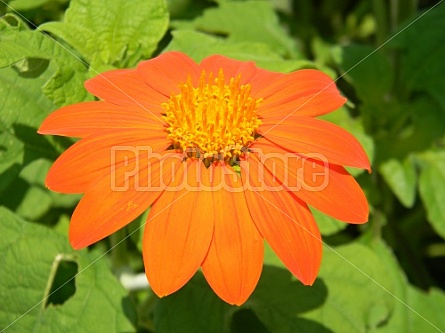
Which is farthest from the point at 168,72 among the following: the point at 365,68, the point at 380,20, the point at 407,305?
the point at 380,20

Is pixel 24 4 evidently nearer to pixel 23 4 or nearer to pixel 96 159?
pixel 23 4

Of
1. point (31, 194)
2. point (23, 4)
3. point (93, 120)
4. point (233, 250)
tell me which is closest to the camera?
point (233, 250)

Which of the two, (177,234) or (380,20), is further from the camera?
(380,20)

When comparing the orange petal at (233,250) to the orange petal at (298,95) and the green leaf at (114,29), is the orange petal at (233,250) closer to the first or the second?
the orange petal at (298,95)

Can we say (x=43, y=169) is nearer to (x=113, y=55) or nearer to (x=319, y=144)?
(x=113, y=55)

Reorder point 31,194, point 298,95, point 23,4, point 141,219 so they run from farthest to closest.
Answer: point 31,194 < point 23,4 < point 141,219 < point 298,95

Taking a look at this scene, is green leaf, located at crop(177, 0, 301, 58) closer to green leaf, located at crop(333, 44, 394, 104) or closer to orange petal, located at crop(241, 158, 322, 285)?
green leaf, located at crop(333, 44, 394, 104)

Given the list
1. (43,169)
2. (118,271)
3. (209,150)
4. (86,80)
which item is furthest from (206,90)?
(43,169)

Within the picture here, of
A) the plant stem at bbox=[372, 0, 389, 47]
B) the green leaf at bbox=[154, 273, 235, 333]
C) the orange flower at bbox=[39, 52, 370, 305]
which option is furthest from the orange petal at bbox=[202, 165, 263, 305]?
the plant stem at bbox=[372, 0, 389, 47]
